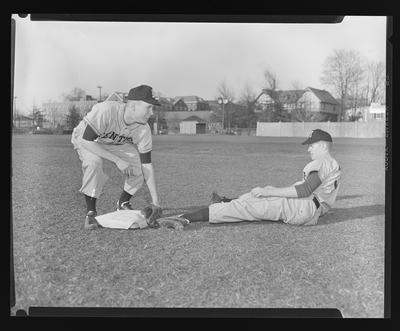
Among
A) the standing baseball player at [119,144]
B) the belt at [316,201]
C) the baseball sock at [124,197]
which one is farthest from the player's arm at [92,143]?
the belt at [316,201]

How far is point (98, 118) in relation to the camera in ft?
9.09

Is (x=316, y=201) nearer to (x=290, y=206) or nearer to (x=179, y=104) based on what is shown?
(x=290, y=206)

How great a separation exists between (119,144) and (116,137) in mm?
51

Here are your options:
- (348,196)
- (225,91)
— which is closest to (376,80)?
(348,196)

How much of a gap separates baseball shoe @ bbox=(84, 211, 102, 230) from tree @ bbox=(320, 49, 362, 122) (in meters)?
1.70

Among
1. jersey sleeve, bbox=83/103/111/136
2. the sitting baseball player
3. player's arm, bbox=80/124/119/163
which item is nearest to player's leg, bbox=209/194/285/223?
the sitting baseball player

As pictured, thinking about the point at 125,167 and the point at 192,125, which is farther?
the point at 192,125

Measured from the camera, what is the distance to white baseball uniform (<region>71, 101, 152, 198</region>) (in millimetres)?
2779

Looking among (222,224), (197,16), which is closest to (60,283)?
(222,224)

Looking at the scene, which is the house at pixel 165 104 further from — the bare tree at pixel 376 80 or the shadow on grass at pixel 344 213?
the bare tree at pixel 376 80

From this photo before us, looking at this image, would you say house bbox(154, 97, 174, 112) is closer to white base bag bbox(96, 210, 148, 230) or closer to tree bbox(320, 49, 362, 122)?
white base bag bbox(96, 210, 148, 230)

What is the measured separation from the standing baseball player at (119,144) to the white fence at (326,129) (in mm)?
760
